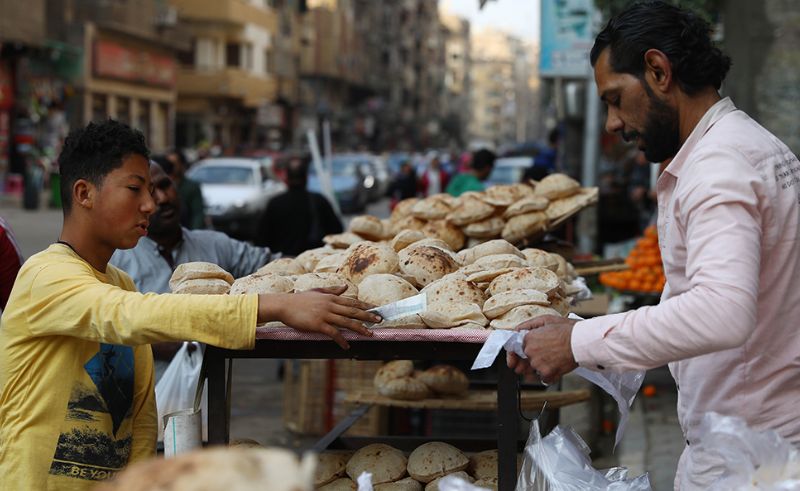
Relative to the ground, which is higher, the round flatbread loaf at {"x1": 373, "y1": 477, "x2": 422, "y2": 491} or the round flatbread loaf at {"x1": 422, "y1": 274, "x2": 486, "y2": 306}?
the round flatbread loaf at {"x1": 422, "y1": 274, "x2": 486, "y2": 306}

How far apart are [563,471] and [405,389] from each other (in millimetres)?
2656

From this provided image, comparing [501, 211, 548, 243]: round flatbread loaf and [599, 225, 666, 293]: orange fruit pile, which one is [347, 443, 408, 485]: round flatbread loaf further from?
[599, 225, 666, 293]: orange fruit pile

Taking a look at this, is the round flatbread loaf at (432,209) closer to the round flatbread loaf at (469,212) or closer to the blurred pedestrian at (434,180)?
the round flatbread loaf at (469,212)

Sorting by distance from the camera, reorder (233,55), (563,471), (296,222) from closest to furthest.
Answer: (563,471) → (296,222) → (233,55)

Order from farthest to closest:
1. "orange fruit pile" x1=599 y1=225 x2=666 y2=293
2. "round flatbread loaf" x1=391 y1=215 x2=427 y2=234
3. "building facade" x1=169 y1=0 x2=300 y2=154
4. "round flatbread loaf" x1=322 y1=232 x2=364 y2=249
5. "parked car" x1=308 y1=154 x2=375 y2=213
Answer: "building facade" x1=169 y1=0 x2=300 y2=154, "parked car" x1=308 y1=154 x2=375 y2=213, "orange fruit pile" x1=599 y1=225 x2=666 y2=293, "round flatbread loaf" x1=391 y1=215 x2=427 y2=234, "round flatbread loaf" x1=322 y1=232 x2=364 y2=249

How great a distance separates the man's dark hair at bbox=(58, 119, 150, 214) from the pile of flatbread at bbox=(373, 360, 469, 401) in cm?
294

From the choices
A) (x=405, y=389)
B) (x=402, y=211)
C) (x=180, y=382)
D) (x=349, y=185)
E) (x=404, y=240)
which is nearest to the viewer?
(x=404, y=240)

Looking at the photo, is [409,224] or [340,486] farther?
[409,224]

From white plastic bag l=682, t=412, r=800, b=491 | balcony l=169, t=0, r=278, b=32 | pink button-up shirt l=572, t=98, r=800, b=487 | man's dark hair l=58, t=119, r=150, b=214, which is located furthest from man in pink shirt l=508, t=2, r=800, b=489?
balcony l=169, t=0, r=278, b=32

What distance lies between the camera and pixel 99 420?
2854 millimetres

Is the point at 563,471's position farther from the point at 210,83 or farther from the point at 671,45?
the point at 210,83

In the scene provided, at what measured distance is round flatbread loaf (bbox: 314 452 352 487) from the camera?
359 cm

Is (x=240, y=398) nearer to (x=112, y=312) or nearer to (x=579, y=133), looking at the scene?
(x=112, y=312)

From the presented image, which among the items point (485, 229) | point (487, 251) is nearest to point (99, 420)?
point (487, 251)
